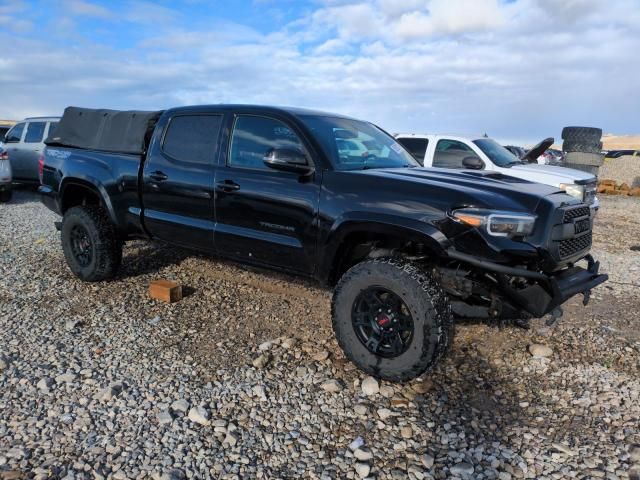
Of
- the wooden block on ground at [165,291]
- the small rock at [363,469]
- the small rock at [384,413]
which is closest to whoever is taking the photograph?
the small rock at [363,469]

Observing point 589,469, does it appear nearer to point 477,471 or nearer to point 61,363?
point 477,471

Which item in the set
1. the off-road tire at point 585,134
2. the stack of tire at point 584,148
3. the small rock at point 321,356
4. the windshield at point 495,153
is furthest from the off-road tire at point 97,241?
the off-road tire at point 585,134

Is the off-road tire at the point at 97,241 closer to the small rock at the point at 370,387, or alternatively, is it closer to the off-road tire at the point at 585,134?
the small rock at the point at 370,387

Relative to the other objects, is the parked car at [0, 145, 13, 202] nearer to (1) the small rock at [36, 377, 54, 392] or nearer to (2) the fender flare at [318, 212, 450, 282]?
(1) the small rock at [36, 377, 54, 392]

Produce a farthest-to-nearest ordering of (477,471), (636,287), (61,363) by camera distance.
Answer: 1. (636,287)
2. (61,363)
3. (477,471)

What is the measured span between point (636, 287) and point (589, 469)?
4.01 metres

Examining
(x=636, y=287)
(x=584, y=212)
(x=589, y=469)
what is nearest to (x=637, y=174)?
(x=636, y=287)

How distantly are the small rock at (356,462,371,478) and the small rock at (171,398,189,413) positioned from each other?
1.11 m

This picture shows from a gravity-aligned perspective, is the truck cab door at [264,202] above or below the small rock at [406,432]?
above

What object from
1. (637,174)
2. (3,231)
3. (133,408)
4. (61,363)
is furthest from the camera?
(637,174)

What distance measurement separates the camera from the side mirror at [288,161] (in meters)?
3.64

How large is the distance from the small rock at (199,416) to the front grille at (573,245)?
2417 mm

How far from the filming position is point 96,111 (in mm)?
5531

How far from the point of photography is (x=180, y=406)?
3082 mm
